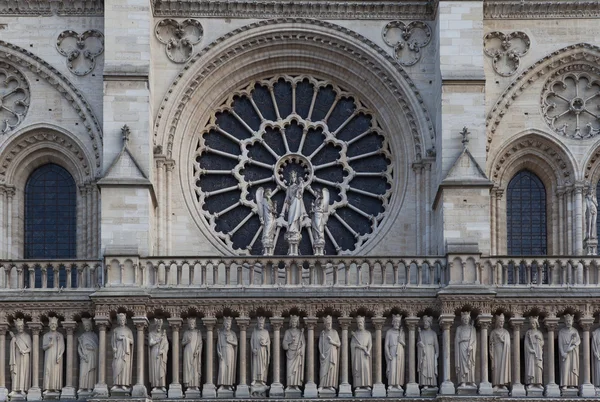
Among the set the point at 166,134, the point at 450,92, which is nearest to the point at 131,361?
the point at 166,134

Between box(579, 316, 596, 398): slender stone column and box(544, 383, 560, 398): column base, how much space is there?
1.30 ft

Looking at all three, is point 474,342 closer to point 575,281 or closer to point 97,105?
point 575,281

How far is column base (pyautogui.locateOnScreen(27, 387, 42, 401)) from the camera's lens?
3634 cm

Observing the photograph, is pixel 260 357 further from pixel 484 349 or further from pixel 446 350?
pixel 484 349

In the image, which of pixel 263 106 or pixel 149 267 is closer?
pixel 149 267

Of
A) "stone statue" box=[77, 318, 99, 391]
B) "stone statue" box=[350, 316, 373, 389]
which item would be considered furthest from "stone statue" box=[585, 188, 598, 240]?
"stone statue" box=[77, 318, 99, 391]

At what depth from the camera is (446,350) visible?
36469mm

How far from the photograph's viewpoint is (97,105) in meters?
38.4

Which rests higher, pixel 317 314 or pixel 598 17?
pixel 598 17

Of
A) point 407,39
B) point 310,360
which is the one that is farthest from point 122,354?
point 407,39

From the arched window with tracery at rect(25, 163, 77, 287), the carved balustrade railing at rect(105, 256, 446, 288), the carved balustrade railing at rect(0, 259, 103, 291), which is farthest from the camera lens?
the arched window with tracery at rect(25, 163, 77, 287)

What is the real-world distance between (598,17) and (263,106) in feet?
20.3

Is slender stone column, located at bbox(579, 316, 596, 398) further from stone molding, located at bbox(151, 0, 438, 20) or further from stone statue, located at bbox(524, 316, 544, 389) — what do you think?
stone molding, located at bbox(151, 0, 438, 20)

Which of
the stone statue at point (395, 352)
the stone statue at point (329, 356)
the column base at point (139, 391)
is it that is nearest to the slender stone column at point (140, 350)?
the column base at point (139, 391)
